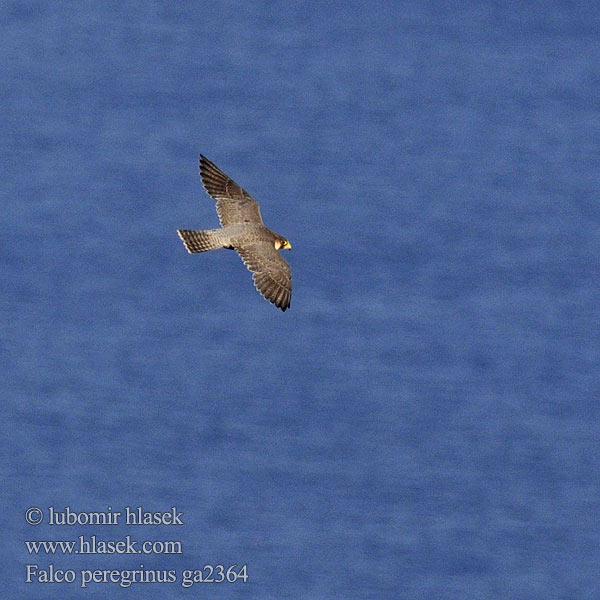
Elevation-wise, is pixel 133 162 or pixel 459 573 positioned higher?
pixel 133 162

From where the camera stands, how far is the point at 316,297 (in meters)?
50.3

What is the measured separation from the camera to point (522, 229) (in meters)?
57.3

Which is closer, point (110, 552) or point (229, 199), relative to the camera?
point (229, 199)

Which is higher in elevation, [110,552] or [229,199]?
[110,552]

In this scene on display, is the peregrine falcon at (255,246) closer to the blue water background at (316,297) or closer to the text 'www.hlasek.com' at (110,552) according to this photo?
the text 'www.hlasek.com' at (110,552)

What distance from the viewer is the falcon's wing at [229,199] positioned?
19984 mm

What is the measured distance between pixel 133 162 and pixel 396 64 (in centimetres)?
1314

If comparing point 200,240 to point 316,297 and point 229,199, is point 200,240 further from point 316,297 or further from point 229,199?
point 316,297

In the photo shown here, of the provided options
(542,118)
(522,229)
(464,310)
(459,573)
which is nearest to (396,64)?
(542,118)

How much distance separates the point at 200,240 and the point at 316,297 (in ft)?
103

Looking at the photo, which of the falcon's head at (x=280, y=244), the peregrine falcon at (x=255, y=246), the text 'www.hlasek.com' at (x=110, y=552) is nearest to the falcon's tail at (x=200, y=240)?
the peregrine falcon at (x=255, y=246)

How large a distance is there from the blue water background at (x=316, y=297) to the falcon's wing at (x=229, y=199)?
21.5 m

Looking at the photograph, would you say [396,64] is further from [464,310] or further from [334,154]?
[464,310]

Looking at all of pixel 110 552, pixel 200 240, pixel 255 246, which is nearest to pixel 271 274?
pixel 255 246
